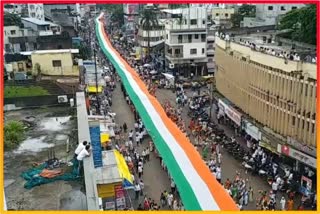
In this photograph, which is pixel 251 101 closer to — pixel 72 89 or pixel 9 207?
pixel 72 89

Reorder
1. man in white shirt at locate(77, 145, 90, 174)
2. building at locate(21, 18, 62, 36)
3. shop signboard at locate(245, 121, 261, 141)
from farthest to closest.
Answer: building at locate(21, 18, 62, 36) < shop signboard at locate(245, 121, 261, 141) < man in white shirt at locate(77, 145, 90, 174)

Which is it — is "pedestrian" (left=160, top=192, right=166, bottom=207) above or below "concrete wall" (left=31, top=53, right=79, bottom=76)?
below

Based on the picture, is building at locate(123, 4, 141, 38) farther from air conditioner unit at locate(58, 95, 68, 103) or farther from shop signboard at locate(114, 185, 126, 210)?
shop signboard at locate(114, 185, 126, 210)

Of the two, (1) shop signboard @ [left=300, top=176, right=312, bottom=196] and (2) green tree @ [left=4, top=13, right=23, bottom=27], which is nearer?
(1) shop signboard @ [left=300, top=176, right=312, bottom=196]

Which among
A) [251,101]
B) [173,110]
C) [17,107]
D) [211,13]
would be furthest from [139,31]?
[17,107]

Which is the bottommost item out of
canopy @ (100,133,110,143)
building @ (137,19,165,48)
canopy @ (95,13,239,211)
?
canopy @ (100,133,110,143)

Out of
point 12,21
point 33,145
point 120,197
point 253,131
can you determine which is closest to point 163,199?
point 120,197

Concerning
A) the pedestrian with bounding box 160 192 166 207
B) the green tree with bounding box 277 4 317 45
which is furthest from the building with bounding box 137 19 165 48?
the pedestrian with bounding box 160 192 166 207

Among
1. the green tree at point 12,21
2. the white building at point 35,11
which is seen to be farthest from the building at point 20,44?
the white building at point 35,11

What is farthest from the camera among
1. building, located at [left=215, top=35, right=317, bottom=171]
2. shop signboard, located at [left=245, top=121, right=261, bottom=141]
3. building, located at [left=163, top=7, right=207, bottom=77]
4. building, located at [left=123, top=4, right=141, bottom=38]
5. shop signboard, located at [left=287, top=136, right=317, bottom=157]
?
building, located at [left=123, top=4, right=141, bottom=38]
